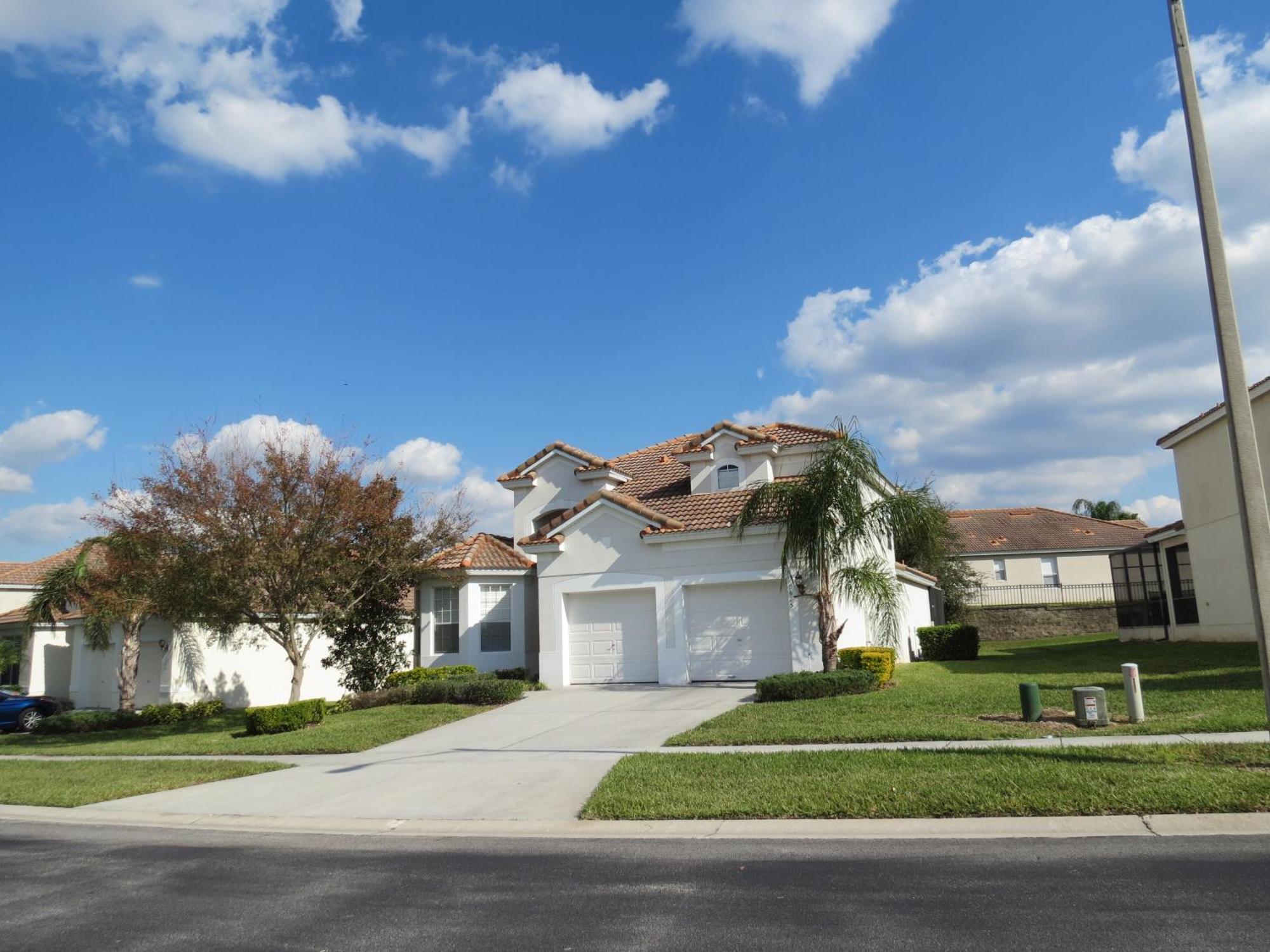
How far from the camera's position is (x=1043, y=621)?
39.2 meters

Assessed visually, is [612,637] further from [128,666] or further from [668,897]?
[668,897]

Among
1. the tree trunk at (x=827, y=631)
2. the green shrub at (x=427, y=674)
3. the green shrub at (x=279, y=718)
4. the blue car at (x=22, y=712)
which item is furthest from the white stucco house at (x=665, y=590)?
the blue car at (x=22, y=712)

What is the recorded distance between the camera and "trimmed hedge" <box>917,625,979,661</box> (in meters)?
27.9

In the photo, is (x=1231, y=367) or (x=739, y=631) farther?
(x=739, y=631)

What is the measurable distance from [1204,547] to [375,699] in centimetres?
2195

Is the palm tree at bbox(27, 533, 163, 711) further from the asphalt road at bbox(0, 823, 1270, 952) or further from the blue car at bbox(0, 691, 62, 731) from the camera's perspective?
the asphalt road at bbox(0, 823, 1270, 952)

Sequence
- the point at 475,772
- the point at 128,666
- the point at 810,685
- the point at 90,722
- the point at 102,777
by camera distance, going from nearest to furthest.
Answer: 1. the point at 475,772
2. the point at 102,777
3. the point at 810,685
4. the point at 90,722
5. the point at 128,666

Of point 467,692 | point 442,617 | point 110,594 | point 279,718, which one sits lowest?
point 279,718

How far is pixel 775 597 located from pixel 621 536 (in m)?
4.14

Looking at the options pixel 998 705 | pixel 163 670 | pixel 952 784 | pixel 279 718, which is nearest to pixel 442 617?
pixel 279 718

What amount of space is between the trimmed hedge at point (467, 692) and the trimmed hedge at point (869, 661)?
7.35m

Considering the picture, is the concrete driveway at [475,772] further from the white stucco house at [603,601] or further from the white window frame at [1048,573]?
the white window frame at [1048,573]

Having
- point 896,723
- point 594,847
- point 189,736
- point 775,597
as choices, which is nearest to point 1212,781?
point 896,723

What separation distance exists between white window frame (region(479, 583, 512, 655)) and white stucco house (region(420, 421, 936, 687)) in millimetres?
51
